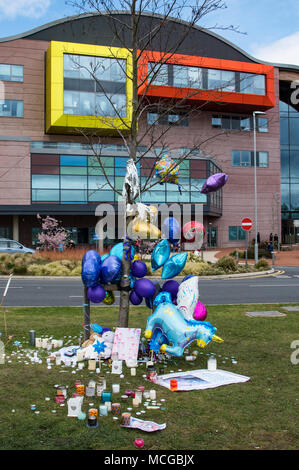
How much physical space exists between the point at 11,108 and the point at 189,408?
36502 millimetres

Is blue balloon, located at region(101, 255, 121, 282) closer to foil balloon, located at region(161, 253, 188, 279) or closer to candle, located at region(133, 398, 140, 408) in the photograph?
foil balloon, located at region(161, 253, 188, 279)

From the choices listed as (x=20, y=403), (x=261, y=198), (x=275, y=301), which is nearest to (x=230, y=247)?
Answer: (x=261, y=198)

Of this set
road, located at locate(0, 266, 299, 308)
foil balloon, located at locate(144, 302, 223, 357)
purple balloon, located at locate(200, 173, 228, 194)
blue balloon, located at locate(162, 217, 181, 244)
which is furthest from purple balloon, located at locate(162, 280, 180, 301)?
road, located at locate(0, 266, 299, 308)

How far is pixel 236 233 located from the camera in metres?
45.0

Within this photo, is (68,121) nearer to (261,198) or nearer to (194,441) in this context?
(261,198)

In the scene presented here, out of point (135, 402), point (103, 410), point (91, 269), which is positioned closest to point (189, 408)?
point (135, 402)

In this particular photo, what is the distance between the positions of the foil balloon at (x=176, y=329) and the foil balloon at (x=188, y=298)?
0.11m

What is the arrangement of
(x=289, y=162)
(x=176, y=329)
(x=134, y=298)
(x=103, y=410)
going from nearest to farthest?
(x=103, y=410) < (x=176, y=329) < (x=134, y=298) < (x=289, y=162)

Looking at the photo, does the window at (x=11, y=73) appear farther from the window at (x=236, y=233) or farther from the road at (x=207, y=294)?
the road at (x=207, y=294)

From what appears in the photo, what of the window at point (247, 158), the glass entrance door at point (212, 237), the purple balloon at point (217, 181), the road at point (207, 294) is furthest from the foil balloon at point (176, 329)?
the window at point (247, 158)

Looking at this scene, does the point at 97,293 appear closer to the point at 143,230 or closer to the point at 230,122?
the point at 143,230
